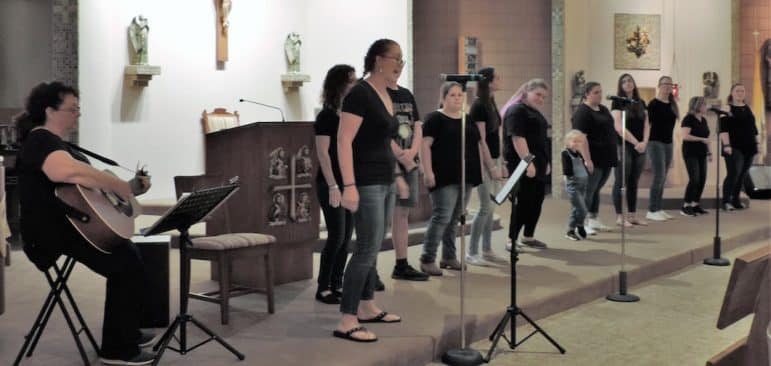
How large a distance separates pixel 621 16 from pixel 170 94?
6011 mm

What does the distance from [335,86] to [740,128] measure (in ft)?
20.3

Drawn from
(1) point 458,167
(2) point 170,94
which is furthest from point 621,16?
(1) point 458,167

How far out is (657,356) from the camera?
4719 millimetres

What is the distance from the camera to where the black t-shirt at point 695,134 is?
9516 mm

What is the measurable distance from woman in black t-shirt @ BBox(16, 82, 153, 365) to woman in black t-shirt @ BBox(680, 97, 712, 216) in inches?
267

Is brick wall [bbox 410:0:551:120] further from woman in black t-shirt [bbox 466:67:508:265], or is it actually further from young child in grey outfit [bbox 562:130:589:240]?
woman in black t-shirt [bbox 466:67:508:265]

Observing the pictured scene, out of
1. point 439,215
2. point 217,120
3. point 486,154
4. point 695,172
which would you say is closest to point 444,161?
point 439,215

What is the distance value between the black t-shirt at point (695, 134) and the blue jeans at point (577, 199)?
210 cm

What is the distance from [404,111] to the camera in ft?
17.8

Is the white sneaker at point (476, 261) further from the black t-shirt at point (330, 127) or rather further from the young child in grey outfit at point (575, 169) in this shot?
the black t-shirt at point (330, 127)

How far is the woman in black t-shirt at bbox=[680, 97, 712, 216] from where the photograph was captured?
31.2ft

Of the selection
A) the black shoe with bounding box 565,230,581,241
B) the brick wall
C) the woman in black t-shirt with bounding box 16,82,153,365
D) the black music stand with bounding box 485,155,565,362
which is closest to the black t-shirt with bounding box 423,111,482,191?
the black music stand with bounding box 485,155,565,362

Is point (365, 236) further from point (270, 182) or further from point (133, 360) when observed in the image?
point (270, 182)

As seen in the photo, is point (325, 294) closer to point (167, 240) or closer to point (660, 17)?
point (167, 240)
